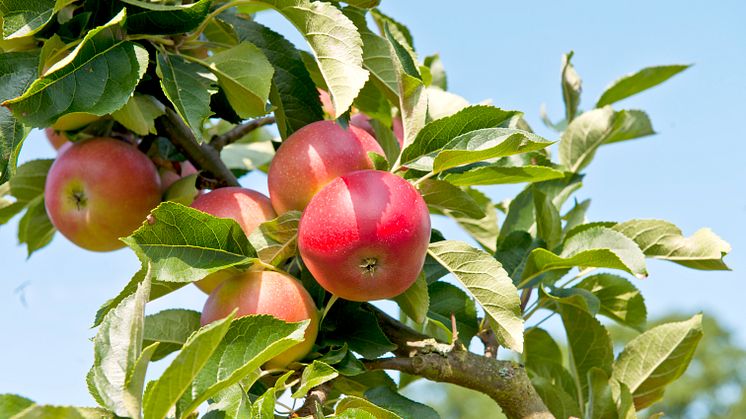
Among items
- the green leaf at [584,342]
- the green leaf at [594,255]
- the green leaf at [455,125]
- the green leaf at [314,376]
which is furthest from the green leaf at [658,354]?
the green leaf at [314,376]

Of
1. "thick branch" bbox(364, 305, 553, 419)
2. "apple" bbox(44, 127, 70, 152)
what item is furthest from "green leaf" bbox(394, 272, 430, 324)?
"apple" bbox(44, 127, 70, 152)

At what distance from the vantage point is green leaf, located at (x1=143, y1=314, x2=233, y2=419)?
70 centimetres

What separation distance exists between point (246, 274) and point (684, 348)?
2.29 feet

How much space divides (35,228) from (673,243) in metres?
1.08

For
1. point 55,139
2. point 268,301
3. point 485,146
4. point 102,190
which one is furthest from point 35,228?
point 485,146

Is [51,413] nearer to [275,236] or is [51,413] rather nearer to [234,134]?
[275,236]

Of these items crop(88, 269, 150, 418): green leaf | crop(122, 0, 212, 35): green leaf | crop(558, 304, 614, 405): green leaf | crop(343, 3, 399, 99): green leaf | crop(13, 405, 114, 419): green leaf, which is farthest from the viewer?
crop(558, 304, 614, 405): green leaf

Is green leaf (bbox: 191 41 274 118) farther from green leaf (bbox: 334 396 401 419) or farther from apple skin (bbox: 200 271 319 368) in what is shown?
green leaf (bbox: 334 396 401 419)

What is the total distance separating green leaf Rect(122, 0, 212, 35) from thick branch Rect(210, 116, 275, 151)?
0.26 meters

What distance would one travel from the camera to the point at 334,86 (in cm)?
98

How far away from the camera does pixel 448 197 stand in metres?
1.09

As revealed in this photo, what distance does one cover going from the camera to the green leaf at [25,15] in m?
0.93

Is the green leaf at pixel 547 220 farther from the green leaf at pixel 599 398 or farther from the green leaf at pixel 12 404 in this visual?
the green leaf at pixel 12 404

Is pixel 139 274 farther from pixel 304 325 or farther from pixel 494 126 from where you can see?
pixel 494 126
